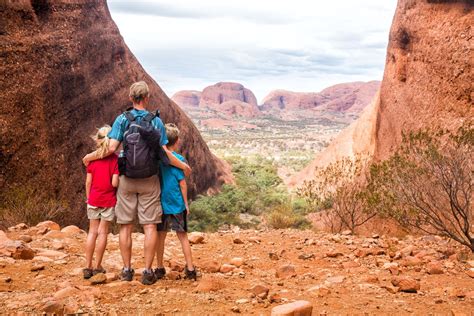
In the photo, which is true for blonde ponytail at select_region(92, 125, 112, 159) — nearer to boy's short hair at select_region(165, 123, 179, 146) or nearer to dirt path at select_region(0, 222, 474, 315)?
boy's short hair at select_region(165, 123, 179, 146)

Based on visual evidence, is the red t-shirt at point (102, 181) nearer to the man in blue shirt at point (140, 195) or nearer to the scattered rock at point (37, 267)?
the man in blue shirt at point (140, 195)

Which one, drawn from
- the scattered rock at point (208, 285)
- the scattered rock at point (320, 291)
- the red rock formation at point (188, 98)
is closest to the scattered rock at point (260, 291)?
the scattered rock at point (208, 285)

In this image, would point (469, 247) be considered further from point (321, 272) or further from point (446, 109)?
point (446, 109)

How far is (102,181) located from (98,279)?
987 millimetres

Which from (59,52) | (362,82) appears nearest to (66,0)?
(59,52)

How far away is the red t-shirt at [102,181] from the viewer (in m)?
4.73

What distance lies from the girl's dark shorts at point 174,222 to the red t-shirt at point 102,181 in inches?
21.9

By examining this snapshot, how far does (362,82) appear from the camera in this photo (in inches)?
5295

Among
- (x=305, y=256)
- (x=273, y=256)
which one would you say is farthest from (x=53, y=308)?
(x=305, y=256)

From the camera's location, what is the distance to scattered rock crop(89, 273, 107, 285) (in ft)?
15.0

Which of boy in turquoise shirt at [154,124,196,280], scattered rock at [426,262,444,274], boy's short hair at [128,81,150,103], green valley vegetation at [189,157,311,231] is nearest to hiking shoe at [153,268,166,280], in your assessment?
boy in turquoise shirt at [154,124,196,280]

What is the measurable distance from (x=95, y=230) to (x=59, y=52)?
326 inches

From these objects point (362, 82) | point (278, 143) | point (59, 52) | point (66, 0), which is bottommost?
point (278, 143)

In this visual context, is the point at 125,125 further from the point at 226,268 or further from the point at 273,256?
the point at 273,256
